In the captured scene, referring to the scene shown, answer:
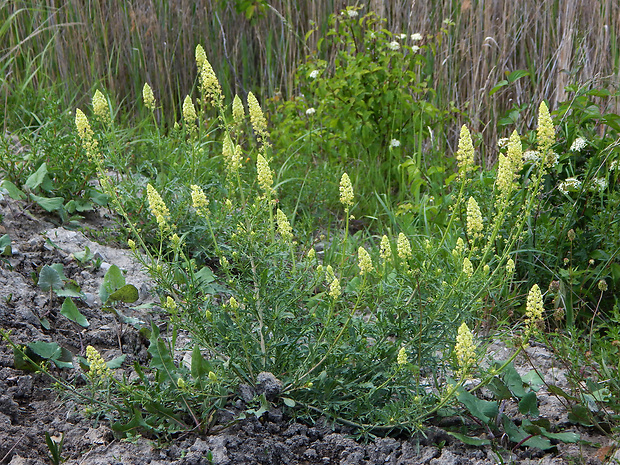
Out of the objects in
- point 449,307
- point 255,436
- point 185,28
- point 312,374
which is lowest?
point 255,436

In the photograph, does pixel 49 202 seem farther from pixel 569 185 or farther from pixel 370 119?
pixel 569 185

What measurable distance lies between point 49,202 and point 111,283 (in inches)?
31.8

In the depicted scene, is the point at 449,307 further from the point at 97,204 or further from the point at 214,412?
the point at 97,204

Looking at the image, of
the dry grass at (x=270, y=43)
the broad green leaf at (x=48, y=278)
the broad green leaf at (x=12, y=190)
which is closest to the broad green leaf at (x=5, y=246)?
the broad green leaf at (x=48, y=278)

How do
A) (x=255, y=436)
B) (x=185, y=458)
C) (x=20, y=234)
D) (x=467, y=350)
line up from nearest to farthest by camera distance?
1. (x=467, y=350)
2. (x=185, y=458)
3. (x=255, y=436)
4. (x=20, y=234)

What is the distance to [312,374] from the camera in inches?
68.5

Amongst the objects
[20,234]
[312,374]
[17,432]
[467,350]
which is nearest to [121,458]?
[17,432]

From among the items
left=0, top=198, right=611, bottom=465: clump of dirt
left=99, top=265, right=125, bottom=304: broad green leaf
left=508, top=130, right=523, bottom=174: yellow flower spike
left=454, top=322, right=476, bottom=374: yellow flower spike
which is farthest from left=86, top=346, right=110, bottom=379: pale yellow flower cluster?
left=508, top=130, right=523, bottom=174: yellow flower spike

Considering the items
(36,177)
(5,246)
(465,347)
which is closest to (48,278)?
(5,246)

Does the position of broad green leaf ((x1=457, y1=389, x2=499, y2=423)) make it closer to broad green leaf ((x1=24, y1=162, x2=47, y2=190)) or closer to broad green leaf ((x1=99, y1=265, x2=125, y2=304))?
broad green leaf ((x1=99, y1=265, x2=125, y2=304))

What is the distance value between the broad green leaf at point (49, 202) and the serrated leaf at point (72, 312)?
0.86m

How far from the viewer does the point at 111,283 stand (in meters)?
2.30

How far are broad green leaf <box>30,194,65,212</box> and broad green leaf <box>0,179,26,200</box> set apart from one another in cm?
6

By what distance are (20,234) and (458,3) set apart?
125 inches
